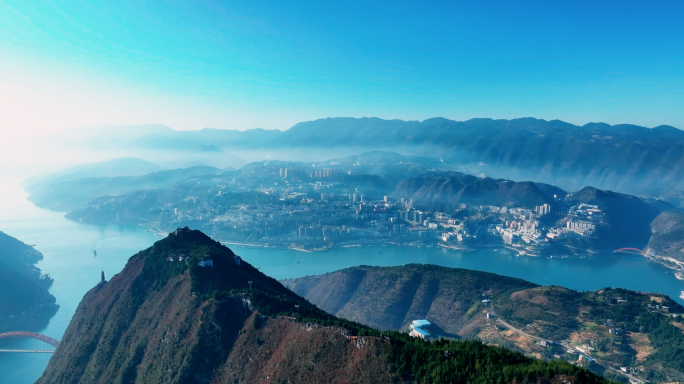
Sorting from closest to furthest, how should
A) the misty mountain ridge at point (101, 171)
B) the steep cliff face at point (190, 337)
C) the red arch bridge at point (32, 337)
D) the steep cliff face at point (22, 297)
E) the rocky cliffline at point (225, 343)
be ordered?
1. the rocky cliffline at point (225, 343)
2. the steep cliff face at point (190, 337)
3. the red arch bridge at point (32, 337)
4. the steep cliff face at point (22, 297)
5. the misty mountain ridge at point (101, 171)

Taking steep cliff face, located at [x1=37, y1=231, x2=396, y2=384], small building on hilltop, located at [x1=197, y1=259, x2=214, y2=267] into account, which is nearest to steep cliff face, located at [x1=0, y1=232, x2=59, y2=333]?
steep cliff face, located at [x1=37, y1=231, x2=396, y2=384]

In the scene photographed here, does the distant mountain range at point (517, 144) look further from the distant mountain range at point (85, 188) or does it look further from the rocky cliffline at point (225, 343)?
the rocky cliffline at point (225, 343)

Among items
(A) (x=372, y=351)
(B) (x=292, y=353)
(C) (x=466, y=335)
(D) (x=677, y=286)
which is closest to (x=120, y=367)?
(B) (x=292, y=353)

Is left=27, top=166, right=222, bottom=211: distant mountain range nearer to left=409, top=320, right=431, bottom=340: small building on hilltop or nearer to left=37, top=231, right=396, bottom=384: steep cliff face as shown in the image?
left=37, top=231, right=396, bottom=384: steep cliff face

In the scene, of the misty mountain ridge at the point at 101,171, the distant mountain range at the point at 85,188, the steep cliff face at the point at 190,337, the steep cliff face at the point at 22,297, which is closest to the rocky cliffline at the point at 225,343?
the steep cliff face at the point at 190,337

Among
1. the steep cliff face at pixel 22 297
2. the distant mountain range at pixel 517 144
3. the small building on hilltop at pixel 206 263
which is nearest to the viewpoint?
the small building on hilltop at pixel 206 263

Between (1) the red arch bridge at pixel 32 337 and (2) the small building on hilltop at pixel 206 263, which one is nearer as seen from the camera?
(2) the small building on hilltop at pixel 206 263
